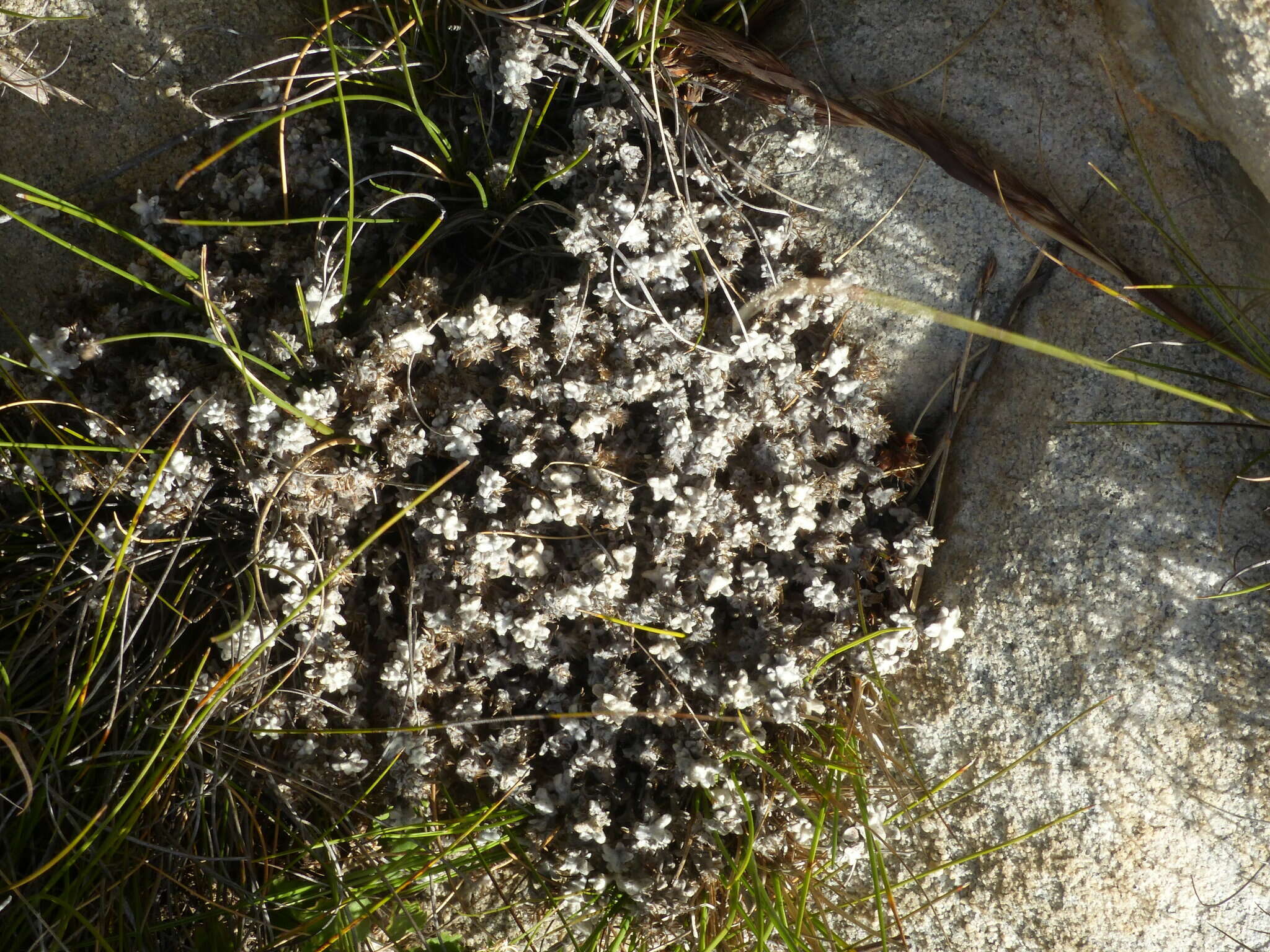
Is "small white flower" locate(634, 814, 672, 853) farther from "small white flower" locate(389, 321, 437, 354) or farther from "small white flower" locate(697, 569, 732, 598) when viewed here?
"small white flower" locate(389, 321, 437, 354)

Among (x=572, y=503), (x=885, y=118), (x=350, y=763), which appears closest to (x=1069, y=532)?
(x=885, y=118)

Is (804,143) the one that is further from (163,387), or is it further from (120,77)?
(120,77)

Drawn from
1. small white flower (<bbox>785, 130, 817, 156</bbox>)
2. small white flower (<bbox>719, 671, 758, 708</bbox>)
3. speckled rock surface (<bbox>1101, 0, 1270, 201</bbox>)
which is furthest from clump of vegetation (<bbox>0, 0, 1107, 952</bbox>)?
speckled rock surface (<bbox>1101, 0, 1270, 201</bbox>)

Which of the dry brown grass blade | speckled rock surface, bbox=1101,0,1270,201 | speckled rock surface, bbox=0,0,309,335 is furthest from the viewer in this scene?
speckled rock surface, bbox=0,0,309,335

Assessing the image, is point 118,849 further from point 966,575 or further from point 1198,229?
point 1198,229

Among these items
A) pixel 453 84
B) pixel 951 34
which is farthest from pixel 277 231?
pixel 951 34

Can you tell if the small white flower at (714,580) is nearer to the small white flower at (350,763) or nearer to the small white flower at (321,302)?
the small white flower at (350,763)
